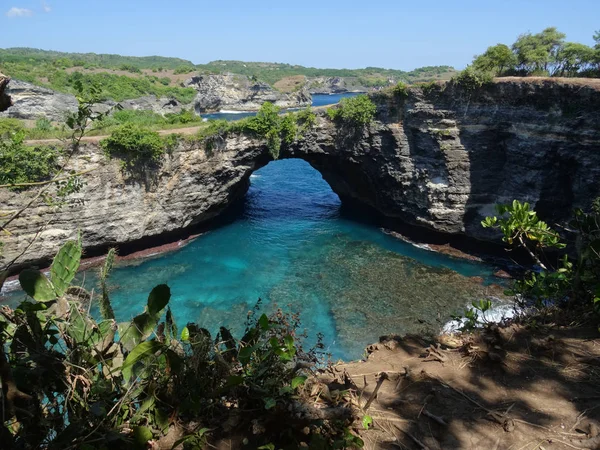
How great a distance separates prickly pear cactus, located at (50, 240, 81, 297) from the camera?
13.6 ft

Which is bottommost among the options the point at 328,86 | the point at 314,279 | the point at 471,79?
the point at 314,279

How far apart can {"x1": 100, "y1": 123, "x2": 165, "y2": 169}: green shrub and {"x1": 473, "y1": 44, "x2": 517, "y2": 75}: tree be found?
1593 cm

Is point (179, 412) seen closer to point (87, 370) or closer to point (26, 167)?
point (87, 370)

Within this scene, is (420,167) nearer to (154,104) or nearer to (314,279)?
(314,279)

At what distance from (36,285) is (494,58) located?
21.6 metres

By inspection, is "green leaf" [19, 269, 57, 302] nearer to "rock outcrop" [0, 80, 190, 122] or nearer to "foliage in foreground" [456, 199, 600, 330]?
"foliage in foreground" [456, 199, 600, 330]

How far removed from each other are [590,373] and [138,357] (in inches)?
185

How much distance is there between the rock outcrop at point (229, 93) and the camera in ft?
247

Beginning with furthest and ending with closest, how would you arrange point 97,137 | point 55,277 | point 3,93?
point 97,137, point 55,277, point 3,93

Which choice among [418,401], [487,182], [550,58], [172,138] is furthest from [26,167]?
[550,58]

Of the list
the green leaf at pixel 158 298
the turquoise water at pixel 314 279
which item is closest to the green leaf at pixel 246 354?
the green leaf at pixel 158 298

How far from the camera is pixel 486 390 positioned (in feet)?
14.0

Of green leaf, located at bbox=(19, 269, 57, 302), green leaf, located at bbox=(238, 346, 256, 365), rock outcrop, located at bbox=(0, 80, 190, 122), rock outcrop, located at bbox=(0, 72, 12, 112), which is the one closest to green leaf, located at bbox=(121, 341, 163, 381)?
green leaf, located at bbox=(238, 346, 256, 365)

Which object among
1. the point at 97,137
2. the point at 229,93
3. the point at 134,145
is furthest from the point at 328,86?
the point at 134,145
